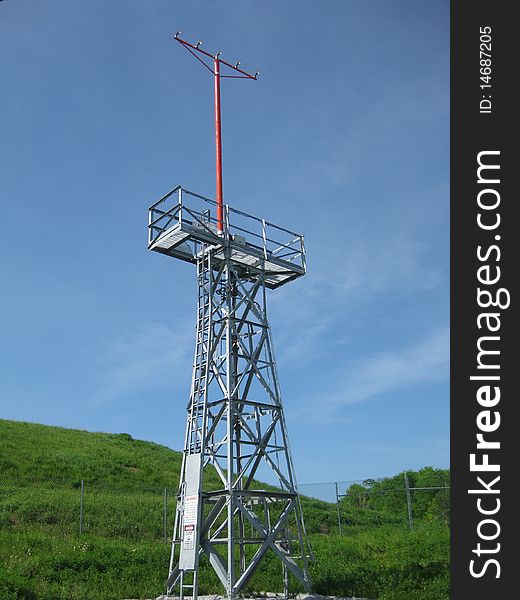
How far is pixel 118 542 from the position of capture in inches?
836

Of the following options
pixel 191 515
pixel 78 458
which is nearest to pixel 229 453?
pixel 191 515

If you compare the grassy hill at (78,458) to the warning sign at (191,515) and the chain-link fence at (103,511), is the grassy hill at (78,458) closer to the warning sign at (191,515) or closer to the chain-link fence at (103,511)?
the chain-link fence at (103,511)

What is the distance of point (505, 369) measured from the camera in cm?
951

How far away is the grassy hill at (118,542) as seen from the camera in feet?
55.2

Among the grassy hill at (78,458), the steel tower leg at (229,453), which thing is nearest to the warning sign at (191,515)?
the steel tower leg at (229,453)

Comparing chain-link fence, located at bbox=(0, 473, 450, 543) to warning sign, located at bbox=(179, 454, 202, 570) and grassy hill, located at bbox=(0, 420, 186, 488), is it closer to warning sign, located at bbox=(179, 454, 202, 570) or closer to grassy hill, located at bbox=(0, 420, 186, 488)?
grassy hill, located at bbox=(0, 420, 186, 488)

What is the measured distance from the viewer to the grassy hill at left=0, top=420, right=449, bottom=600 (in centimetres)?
1681

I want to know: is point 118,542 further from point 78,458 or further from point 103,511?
point 78,458

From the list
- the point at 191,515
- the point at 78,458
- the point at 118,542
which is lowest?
the point at 118,542

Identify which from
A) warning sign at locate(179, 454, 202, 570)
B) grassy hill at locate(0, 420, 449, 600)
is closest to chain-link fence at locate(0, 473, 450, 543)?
grassy hill at locate(0, 420, 449, 600)

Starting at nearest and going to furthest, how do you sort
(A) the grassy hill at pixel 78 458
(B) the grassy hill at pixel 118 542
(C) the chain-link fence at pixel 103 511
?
(B) the grassy hill at pixel 118 542 < (C) the chain-link fence at pixel 103 511 < (A) the grassy hill at pixel 78 458

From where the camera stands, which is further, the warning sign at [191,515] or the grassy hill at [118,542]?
the grassy hill at [118,542]

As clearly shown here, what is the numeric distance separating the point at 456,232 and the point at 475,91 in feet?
8.49

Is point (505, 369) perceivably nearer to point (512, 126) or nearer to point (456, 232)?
point (456, 232)
